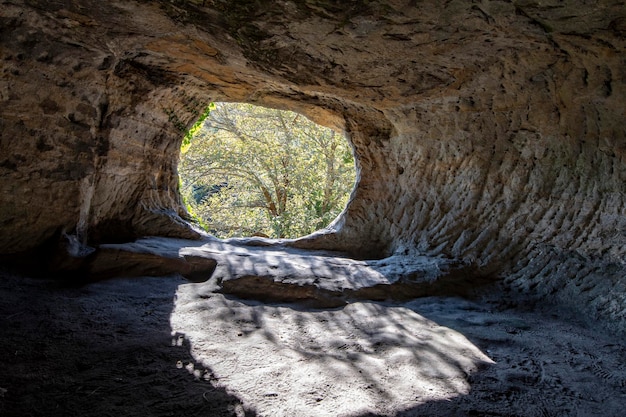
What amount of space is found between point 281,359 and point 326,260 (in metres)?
2.13

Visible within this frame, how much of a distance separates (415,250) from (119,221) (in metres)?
3.31

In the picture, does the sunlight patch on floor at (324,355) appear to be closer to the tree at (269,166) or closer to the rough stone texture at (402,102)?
the rough stone texture at (402,102)

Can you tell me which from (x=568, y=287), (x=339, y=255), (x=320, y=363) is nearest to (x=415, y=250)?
(x=339, y=255)

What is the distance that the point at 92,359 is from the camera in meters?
2.00

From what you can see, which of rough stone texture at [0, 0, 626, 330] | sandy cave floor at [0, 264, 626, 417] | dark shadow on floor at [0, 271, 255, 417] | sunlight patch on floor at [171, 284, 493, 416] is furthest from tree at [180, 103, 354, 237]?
dark shadow on floor at [0, 271, 255, 417]

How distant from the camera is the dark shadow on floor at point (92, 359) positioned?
161 centimetres

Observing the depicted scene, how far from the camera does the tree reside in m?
13.1

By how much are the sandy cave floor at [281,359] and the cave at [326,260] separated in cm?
1

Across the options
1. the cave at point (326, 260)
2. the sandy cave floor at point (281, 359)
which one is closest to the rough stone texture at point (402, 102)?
the cave at point (326, 260)

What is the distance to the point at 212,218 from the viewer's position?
553 inches

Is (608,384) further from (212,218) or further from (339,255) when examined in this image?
(212,218)

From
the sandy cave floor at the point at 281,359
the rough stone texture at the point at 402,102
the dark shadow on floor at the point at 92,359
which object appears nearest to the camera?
the dark shadow on floor at the point at 92,359

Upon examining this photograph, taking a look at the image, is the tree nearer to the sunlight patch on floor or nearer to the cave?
the cave

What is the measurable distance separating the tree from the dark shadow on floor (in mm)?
9900
